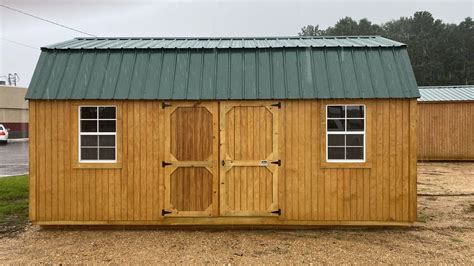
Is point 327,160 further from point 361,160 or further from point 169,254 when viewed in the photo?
point 169,254

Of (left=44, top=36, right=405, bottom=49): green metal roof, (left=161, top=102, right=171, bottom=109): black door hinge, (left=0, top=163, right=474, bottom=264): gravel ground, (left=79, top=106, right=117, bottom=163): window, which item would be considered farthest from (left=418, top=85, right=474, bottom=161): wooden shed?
(left=79, top=106, right=117, bottom=163): window

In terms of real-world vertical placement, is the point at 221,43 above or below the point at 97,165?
above

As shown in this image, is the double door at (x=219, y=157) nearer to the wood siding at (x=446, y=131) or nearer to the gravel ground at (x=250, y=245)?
the gravel ground at (x=250, y=245)

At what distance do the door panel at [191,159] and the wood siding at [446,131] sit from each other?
15603 mm

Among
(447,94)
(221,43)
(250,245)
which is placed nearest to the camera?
(250,245)

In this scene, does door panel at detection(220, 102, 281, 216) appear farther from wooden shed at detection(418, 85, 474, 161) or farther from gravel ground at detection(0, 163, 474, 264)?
wooden shed at detection(418, 85, 474, 161)

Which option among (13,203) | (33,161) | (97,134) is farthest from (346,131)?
(13,203)

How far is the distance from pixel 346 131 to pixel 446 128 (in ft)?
48.3

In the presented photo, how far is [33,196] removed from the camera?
25.0 ft

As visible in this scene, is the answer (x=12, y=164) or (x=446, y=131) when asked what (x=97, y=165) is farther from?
(x=446, y=131)

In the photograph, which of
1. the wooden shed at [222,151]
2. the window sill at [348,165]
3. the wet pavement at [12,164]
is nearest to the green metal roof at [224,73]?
the wooden shed at [222,151]

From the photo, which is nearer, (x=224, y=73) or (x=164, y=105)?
(x=164, y=105)

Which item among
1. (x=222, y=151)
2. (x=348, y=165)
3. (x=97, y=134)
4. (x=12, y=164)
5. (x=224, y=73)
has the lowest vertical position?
(x=12, y=164)

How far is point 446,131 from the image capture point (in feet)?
64.7
